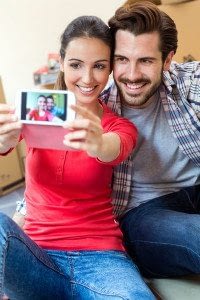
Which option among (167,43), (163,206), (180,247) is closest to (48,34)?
(167,43)

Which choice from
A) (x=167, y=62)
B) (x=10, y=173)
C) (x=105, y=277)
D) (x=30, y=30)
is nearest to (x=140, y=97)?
(x=167, y=62)

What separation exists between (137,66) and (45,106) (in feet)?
1.36

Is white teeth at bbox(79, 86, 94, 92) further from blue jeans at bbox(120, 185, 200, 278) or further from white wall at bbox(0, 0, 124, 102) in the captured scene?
white wall at bbox(0, 0, 124, 102)

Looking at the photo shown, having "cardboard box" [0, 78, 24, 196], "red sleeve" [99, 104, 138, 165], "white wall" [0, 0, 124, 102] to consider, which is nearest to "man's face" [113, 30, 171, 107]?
"red sleeve" [99, 104, 138, 165]

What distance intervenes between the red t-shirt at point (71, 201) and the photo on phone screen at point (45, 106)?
0.21m

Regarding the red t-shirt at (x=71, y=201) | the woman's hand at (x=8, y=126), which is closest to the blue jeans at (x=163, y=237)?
the red t-shirt at (x=71, y=201)

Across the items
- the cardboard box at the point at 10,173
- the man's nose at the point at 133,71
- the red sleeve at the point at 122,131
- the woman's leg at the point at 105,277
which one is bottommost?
→ the cardboard box at the point at 10,173

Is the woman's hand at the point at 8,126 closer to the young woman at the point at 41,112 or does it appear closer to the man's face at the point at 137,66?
the young woman at the point at 41,112

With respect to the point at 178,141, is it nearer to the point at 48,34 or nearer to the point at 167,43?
the point at 167,43

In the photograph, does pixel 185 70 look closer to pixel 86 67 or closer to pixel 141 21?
pixel 141 21

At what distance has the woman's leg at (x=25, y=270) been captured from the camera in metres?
0.77

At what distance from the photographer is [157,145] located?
3.59ft

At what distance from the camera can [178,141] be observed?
1.08 m

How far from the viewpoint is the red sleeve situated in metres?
0.83
